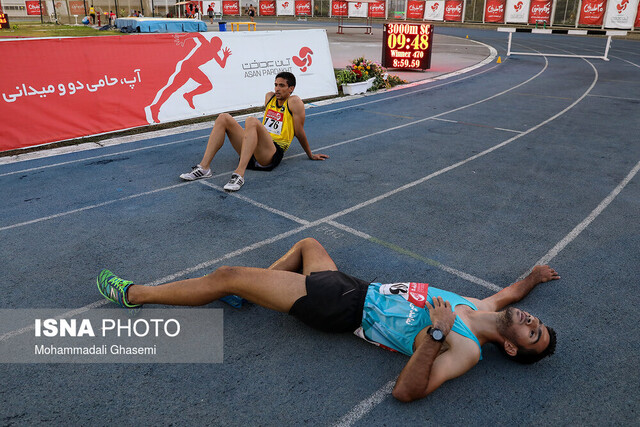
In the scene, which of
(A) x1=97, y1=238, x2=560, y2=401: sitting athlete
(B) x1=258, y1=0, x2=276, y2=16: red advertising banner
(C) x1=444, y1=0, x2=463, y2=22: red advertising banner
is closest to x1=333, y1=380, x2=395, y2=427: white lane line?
(A) x1=97, y1=238, x2=560, y2=401: sitting athlete

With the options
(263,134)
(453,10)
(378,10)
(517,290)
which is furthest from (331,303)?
(378,10)

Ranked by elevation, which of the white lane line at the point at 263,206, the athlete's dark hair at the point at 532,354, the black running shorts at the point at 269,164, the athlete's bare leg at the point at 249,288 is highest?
the athlete's bare leg at the point at 249,288

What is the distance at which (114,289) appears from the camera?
3.83m

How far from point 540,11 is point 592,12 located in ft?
14.0

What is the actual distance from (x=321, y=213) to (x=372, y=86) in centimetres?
975

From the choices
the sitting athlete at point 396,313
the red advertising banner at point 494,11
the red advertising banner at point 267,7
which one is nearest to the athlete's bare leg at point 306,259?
the sitting athlete at point 396,313

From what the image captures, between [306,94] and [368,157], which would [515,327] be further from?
[306,94]

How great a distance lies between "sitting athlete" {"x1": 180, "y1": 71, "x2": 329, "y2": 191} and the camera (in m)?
6.75

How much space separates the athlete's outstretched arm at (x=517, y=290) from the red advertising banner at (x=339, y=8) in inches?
2192

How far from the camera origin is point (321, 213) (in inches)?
233

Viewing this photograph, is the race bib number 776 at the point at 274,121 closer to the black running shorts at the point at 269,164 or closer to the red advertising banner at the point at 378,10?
the black running shorts at the point at 269,164

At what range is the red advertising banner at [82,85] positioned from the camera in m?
8.16

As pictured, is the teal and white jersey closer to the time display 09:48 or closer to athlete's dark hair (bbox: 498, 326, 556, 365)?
athlete's dark hair (bbox: 498, 326, 556, 365)

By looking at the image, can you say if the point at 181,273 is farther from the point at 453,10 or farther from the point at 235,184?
the point at 453,10
